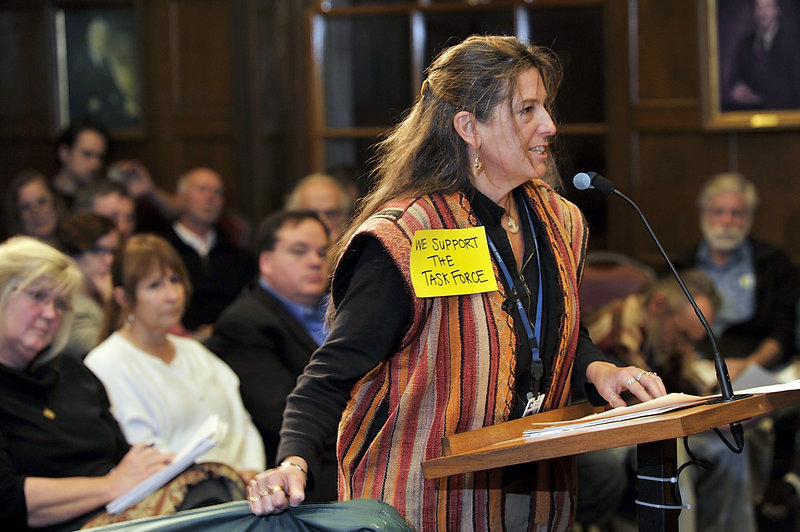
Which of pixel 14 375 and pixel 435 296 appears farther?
pixel 14 375

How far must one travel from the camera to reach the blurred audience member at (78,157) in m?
5.14

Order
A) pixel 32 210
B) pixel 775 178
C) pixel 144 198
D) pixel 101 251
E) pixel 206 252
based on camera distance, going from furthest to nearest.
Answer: pixel 144 198 < pixel 775 178 < pixel 206 252 < pixel 32 210 < pixel 101 251

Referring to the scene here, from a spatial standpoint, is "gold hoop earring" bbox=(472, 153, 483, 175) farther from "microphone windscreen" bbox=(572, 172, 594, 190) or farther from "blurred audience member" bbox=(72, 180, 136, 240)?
"blurred audience member" bbox=(72, 180, 136, 240)

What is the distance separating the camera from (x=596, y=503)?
3.47m

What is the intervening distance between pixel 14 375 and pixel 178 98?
3.59 m

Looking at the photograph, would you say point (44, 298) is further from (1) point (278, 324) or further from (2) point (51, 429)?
(1) point (278, 324)

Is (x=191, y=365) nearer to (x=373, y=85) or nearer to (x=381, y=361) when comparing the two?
(x=381, y=361)

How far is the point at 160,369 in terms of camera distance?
3.08m

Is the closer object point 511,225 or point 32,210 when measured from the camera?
point 511,225

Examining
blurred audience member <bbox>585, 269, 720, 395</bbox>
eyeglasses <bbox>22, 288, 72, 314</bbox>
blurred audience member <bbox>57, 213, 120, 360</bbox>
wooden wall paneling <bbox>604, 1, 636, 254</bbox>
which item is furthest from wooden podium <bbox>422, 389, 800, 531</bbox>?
wooden wall paneling <bbox>604, 1, 636, 254</bbox>

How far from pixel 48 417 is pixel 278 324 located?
85cm

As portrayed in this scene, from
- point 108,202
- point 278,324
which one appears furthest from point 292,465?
point 108,202

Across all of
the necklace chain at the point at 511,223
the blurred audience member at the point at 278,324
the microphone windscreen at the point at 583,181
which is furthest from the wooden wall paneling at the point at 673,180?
the microphone windscreen at the point at 583,181

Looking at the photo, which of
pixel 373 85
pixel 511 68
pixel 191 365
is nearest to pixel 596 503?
pixel 191 365
